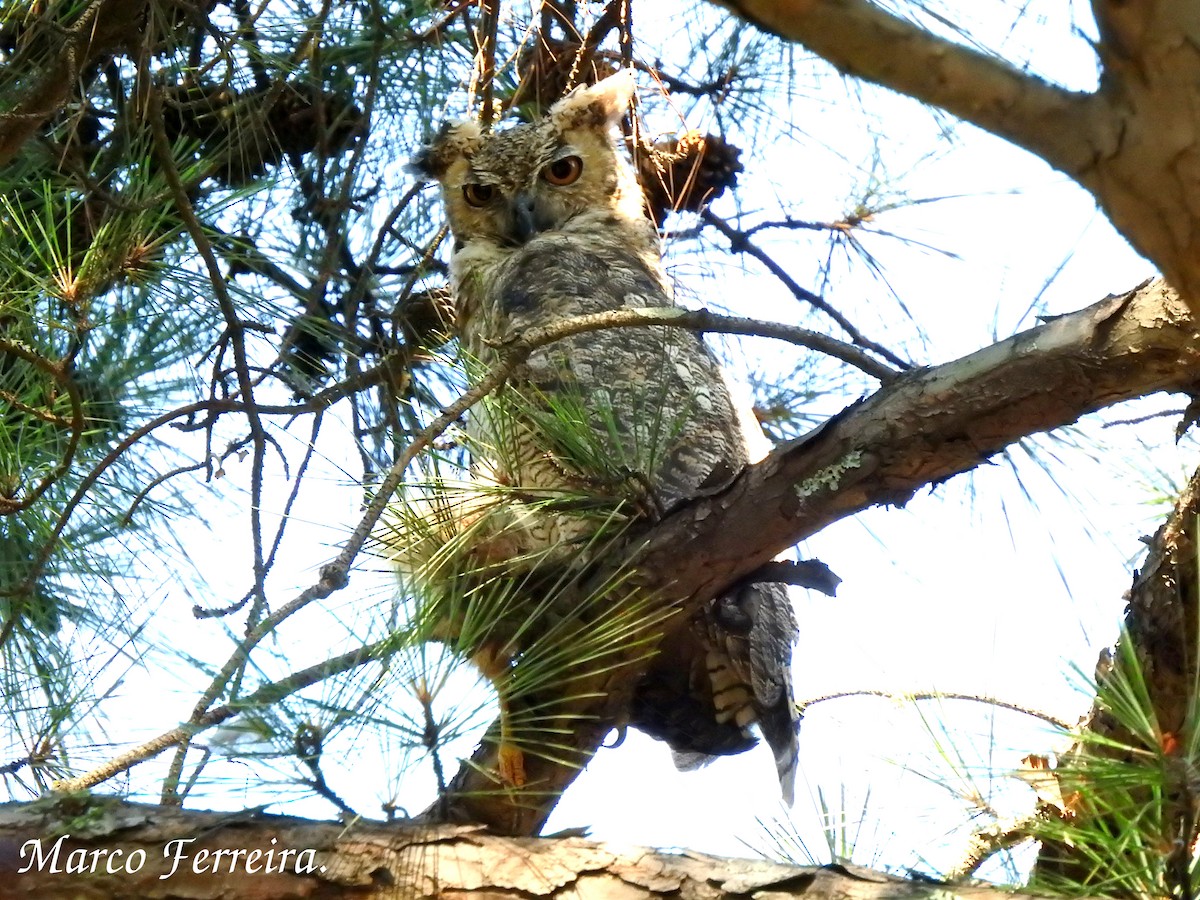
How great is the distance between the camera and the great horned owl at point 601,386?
1.73 m

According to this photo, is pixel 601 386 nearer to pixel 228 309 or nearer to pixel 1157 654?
pixel 228 309

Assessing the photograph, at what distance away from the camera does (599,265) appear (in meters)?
2.98

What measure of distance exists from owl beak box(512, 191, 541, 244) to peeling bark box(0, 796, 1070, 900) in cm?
202

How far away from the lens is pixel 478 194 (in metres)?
3.34

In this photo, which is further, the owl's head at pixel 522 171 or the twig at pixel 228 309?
the owl's head at pixel 522 171

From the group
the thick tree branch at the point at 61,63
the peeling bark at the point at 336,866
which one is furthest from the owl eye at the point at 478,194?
the peeling bark at the point at 336,866

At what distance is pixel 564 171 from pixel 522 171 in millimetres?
126

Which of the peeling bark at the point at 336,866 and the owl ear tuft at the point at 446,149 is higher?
the owl ear tuft at the point at 446,149

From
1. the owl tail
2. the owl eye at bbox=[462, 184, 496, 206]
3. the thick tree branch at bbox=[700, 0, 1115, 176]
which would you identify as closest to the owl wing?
the owl tail

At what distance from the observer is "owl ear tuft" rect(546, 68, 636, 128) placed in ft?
10.1

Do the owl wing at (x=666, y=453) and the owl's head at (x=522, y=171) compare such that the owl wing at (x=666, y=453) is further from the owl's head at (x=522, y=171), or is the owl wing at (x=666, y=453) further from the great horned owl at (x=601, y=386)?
the owl's head at (x=522, y=171)

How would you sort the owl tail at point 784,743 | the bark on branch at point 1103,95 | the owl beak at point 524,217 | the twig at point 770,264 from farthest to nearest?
the owl beak at point 524,217 < the twig at point 770,264 < the owl tail at point 784,743 < the bark on branch at point 1103,95
